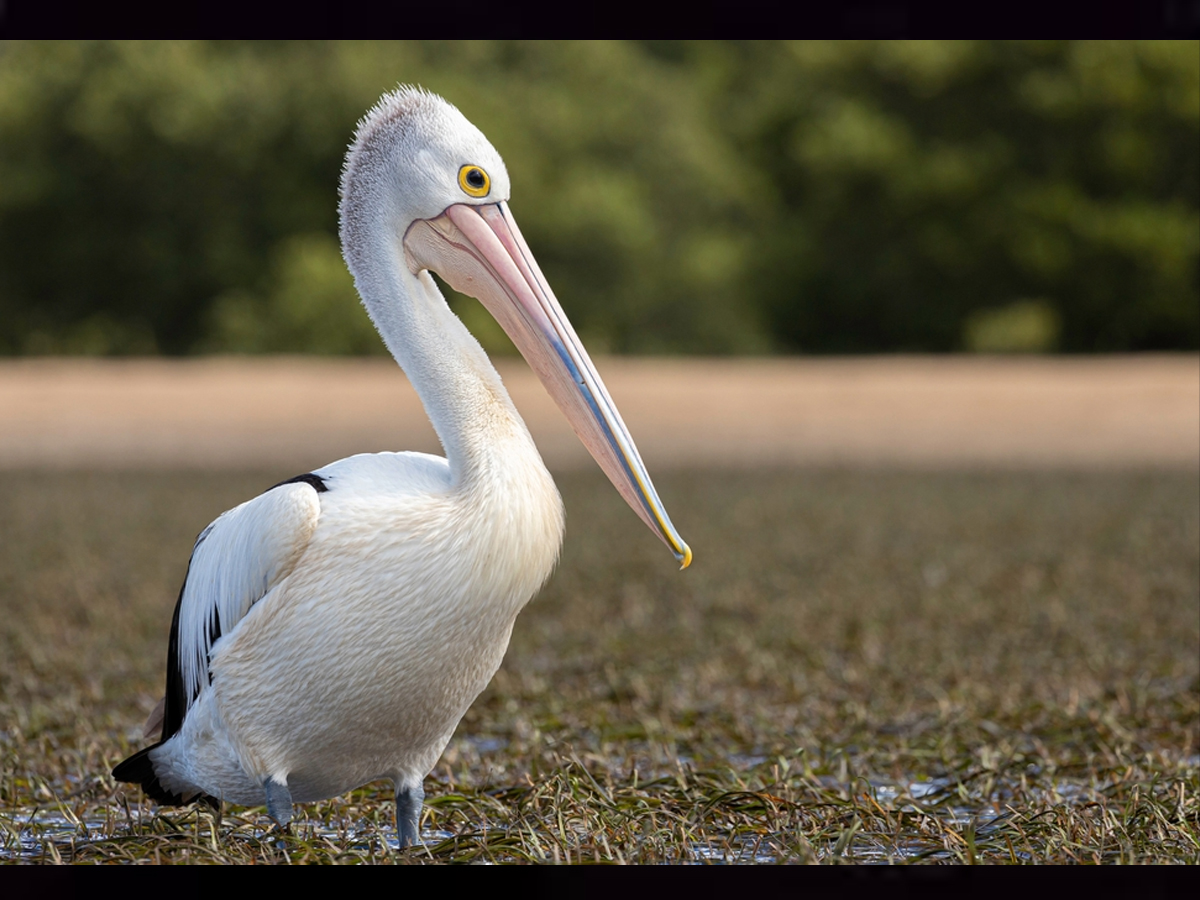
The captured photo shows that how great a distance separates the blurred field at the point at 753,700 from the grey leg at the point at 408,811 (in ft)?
0.31

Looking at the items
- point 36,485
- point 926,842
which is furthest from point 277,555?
point 36,485

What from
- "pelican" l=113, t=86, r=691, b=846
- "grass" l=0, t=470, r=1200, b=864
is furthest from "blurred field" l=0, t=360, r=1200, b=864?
"pelican" l=113, t=86, r=691, b=846

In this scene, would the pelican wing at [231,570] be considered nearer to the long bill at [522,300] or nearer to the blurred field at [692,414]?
the long bill at [522,300]

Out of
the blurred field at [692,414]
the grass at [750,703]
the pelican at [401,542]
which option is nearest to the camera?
the pelican at [401,542]

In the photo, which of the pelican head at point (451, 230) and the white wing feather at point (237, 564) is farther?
the pelican head at point (451, 230)

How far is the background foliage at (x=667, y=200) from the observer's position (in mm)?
24688

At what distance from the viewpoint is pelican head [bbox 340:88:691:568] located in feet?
11.3

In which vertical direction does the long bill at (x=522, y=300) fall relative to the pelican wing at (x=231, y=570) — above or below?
above

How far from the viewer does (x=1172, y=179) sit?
996 inches

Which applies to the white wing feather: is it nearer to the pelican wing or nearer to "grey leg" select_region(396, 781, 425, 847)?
the pelican wing

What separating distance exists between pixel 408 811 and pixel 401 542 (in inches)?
25.3

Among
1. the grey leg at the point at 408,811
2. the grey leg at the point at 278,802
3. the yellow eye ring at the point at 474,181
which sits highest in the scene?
the yellow eye ring at the point at 474,181

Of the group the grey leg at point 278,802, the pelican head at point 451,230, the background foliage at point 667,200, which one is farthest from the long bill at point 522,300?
the background foliage at point 667,200

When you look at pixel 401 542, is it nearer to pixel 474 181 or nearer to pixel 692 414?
pixel 474 181
